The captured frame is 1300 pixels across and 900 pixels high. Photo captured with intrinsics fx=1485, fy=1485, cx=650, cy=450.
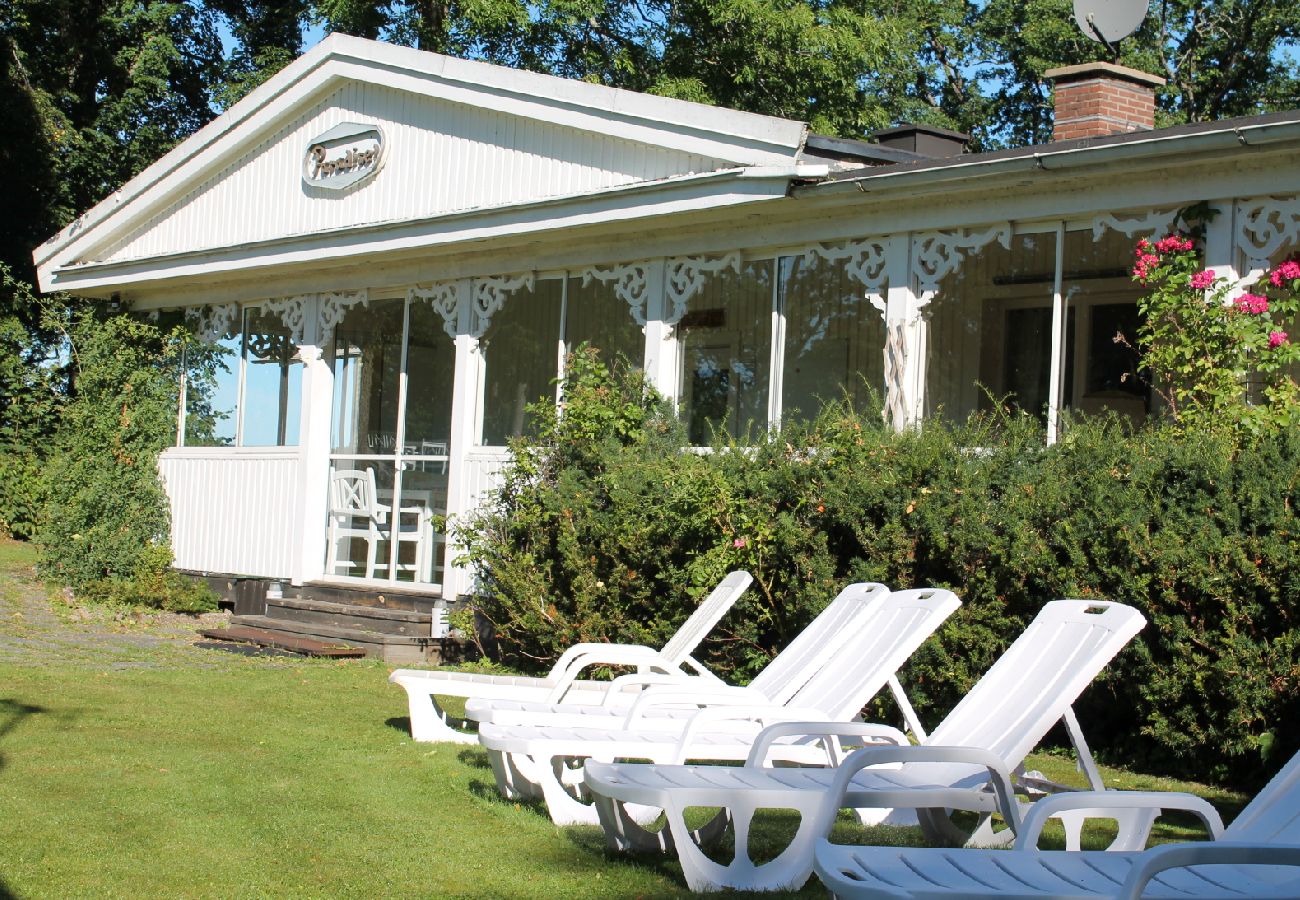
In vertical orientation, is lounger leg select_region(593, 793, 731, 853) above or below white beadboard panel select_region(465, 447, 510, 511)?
below

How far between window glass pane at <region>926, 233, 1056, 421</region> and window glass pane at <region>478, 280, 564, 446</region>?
4.17 m

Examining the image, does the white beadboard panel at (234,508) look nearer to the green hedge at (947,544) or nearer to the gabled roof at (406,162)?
the gabled roof at (406,162)

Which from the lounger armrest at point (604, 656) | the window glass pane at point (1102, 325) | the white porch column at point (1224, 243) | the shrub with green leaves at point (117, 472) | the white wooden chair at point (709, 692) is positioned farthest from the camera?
the shrub with green leaves at point (117, 472)

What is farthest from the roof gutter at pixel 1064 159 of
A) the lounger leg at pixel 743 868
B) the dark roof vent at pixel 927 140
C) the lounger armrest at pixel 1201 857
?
the lounger armrest at pixel 1201 857

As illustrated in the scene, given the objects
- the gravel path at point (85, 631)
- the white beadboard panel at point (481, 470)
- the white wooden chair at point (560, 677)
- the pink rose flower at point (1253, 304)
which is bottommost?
the gravel path at point (85, 631)

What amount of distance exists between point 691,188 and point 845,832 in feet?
19.4

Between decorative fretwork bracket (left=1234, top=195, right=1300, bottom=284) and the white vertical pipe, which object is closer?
decorative fretwork bracket (left=1234, top=195, right=1300, bottom=284)

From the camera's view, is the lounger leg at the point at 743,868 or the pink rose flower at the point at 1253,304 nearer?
the lounger leg at the point at 743,868

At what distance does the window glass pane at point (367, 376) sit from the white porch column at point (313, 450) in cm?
16

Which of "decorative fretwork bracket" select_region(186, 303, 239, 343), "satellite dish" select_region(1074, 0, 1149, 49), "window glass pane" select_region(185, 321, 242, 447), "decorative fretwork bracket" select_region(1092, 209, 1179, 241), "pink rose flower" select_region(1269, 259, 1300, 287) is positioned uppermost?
"satellite dish" select_region(1074, 0, 1149, 49)

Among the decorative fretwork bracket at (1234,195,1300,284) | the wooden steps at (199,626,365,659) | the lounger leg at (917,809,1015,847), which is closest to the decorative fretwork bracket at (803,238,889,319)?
the decorative fretwork bracket at (1234,195,1300,284)

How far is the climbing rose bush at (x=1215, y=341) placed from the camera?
8164mm

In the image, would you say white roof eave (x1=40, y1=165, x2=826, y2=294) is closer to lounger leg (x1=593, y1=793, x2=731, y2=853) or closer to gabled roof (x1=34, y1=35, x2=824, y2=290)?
gabled roof (x1=34, y1=35, x2=824, y2=290)

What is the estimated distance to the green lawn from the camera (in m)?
5.07
